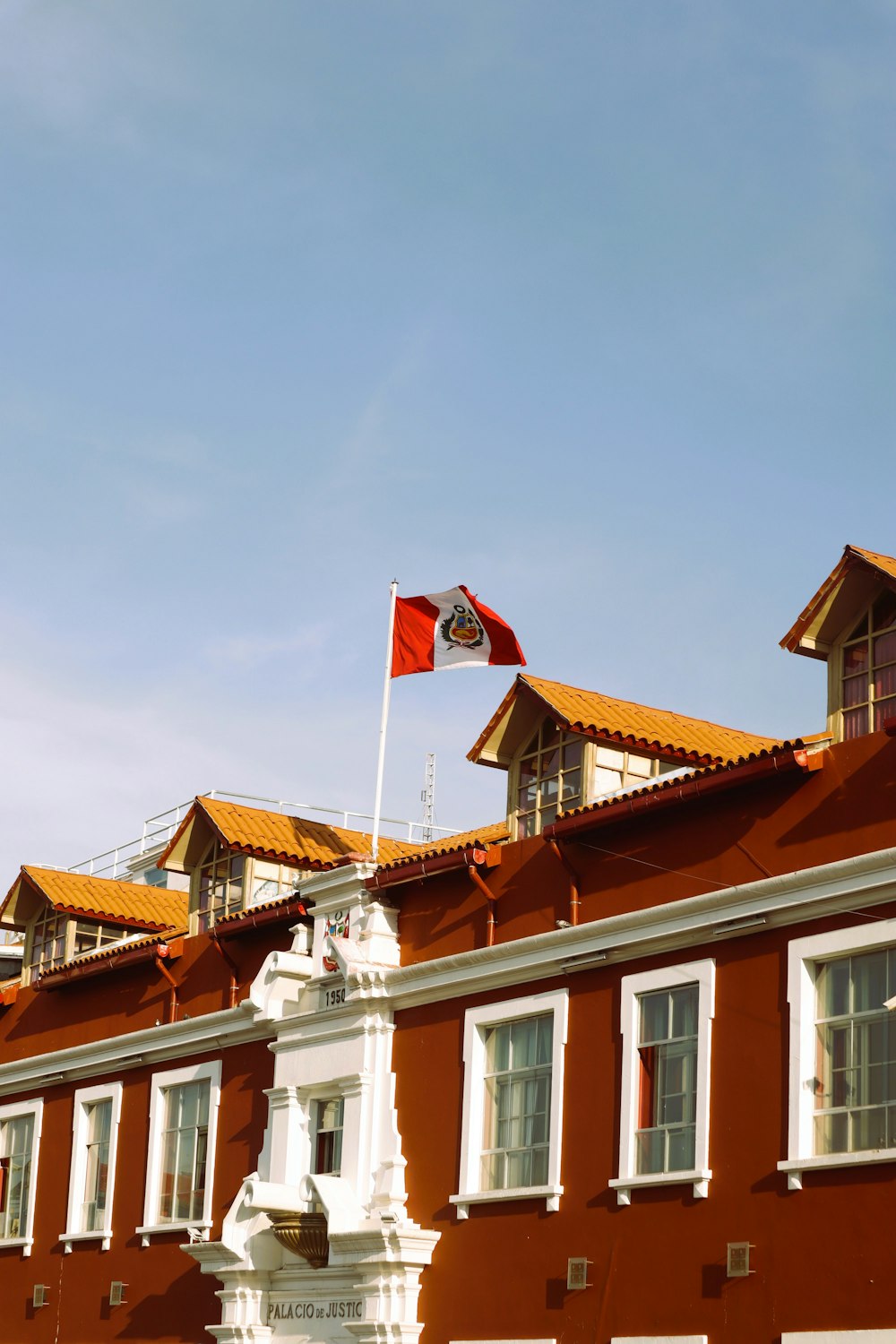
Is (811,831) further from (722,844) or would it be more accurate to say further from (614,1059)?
(614,1059)

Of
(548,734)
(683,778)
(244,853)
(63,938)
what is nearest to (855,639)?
(683,778)

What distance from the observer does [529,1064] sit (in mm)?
23344

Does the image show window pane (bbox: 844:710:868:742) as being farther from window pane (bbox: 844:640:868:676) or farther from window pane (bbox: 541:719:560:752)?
window pane (bbox: 541:719:560:752)

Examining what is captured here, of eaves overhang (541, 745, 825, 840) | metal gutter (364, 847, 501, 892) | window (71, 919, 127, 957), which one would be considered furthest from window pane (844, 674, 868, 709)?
window (71, 919, 127, 957)

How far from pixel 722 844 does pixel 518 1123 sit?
466 cm

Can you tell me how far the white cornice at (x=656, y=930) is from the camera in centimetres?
1952

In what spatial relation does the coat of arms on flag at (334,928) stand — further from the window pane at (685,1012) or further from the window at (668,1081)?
the window pane at (685,1012)

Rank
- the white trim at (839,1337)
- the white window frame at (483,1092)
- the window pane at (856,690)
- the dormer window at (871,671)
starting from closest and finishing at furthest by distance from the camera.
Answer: the white trim at (839,1337), the dormer window at (871,671), the window pane at (856,690), the white window frame at (483,1092)

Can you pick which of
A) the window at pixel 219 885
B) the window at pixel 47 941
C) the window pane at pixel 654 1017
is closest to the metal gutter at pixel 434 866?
the window pane at pixel 654 1017

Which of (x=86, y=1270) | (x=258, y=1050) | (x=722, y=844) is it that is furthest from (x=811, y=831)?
(x=86, y=1270)

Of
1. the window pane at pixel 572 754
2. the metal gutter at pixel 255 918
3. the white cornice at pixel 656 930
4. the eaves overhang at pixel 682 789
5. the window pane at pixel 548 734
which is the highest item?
the window pane at pixel 548 734

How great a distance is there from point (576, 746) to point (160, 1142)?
10.4 m

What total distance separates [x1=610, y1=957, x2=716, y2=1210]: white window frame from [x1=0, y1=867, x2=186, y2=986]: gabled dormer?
556 inches

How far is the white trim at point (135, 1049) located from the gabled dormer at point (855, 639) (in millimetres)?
10736
